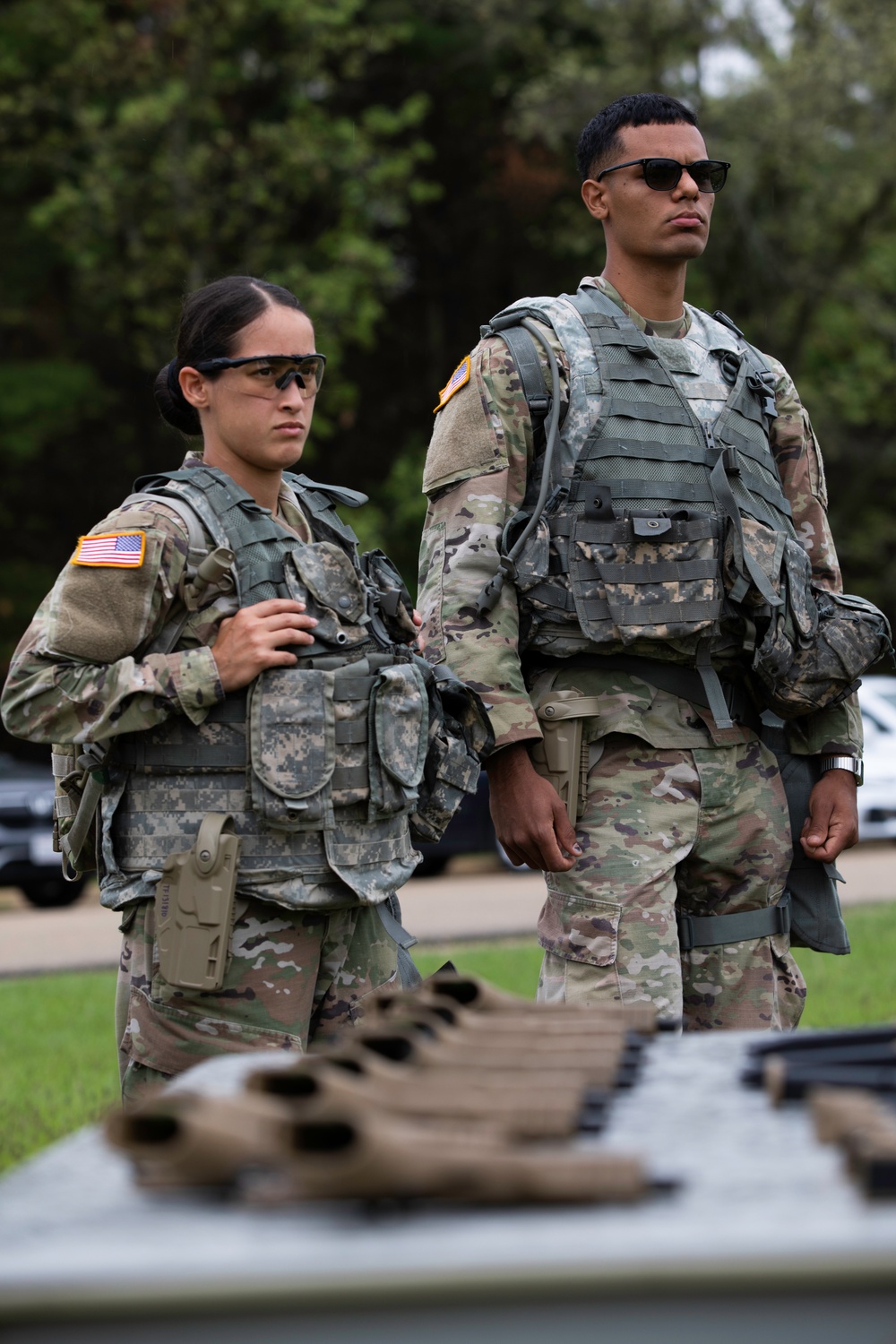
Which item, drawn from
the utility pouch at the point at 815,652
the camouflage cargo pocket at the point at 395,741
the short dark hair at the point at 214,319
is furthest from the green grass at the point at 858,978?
the short dark hair at the point at 214,319

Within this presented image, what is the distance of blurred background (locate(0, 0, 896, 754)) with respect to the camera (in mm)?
19438

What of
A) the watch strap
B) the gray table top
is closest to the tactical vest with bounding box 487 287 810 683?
the watch strap

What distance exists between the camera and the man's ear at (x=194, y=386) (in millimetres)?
3445

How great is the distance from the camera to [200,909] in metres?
3.08

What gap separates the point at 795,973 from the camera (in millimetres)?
3854

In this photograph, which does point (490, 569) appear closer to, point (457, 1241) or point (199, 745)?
point (199, 745)

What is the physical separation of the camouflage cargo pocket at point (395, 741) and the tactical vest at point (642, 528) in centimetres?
45

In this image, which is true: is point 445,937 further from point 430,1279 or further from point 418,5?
point 418,5

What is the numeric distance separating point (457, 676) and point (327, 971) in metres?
0.70

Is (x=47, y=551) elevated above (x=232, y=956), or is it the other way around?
(x=47, y=551)

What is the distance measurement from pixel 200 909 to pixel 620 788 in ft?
3.30

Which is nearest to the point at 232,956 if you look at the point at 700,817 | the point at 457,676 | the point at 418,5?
the point at 457,676

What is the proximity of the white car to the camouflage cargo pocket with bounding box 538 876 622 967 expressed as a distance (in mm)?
10018

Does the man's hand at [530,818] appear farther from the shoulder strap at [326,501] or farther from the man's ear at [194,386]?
the man's ear at [194,386]
